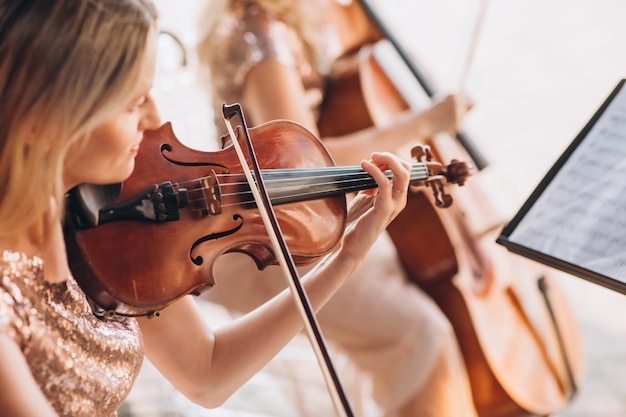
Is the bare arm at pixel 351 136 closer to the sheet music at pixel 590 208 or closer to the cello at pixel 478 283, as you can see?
the cello at pixel 478 283

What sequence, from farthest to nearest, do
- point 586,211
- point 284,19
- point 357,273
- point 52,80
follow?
point 284,19
point 357,273
point 586,211
point 52,80

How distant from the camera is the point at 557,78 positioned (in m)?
3.07

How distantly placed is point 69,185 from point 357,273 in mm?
778

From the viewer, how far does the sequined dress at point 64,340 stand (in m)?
0.70

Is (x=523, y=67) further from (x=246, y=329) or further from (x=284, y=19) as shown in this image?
(x=246, y=329)

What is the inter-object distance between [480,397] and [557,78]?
208 centimetres

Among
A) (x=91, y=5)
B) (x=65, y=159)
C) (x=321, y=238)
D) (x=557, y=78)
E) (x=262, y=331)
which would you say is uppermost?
(x=91, y=5)

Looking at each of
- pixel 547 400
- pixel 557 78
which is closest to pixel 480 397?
pixel 547 400

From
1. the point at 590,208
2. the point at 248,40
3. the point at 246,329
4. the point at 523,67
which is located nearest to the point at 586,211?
the point at 590,208

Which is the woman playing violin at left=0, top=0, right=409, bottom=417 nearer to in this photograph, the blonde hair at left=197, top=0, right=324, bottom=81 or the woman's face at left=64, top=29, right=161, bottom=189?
the woman's face at left=64, top=29, right=161, bottom=189

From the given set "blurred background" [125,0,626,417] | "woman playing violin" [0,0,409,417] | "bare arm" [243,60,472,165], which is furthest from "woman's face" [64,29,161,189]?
"blurred background" [125,0,626,417]

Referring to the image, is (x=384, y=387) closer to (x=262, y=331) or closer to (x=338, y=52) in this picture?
(x=262, y=331)

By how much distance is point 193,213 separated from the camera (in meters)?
0.80

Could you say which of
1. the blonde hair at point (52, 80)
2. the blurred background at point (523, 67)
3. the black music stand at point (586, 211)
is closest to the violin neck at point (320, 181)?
the black music stand at point (586, 211)
